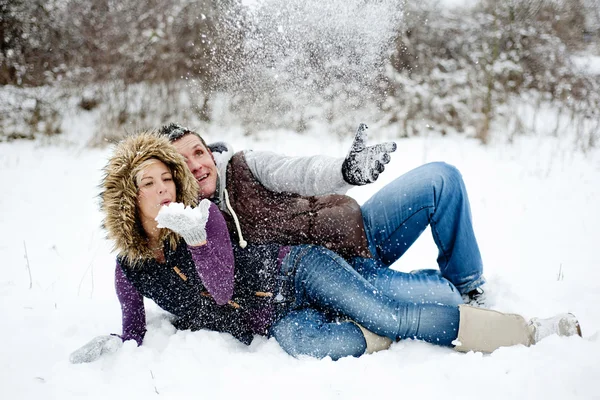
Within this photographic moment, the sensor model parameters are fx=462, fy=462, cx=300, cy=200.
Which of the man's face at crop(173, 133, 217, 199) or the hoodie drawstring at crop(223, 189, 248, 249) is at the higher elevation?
the man's face at crop(173, 133, 217, 199)

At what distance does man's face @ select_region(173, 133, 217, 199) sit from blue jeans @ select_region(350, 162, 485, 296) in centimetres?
79

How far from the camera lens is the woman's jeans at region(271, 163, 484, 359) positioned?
1920mm

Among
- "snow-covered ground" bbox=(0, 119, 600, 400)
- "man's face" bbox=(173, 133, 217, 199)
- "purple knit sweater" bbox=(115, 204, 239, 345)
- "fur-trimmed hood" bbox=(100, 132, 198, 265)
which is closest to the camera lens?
"snow-covered ground" bbox=(0, 119, 600, 400)

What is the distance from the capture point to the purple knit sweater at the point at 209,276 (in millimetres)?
1813

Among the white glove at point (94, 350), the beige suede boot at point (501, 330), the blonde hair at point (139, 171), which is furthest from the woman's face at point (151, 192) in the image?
the beige suede boot at point (501, 330)

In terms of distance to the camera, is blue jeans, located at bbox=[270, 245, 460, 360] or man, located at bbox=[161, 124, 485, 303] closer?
blue jeans, located at bbox=[270, 245, 460, 360]

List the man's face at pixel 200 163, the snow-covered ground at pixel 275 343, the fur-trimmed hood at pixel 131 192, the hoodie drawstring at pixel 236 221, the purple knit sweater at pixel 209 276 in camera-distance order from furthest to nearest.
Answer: the man's face at pixel 200 163 → the hoodie drawstring at pixel 236 221 → the fur-trimmed hood at pixel 131 192 → the purple knit sweater at pixel 209 276 → the snow-covered ground at pixel 275 343

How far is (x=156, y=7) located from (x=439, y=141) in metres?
4.63

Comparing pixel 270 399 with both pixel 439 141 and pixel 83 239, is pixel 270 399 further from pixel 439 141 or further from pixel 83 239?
pixel 439 141

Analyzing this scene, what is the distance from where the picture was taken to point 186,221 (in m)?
1.73

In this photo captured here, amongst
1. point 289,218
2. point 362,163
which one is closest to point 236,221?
point 289,218

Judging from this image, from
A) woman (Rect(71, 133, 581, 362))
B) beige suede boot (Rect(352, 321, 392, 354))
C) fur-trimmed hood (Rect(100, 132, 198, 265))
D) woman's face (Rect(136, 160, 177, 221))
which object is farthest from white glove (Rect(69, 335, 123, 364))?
beige suede boot (Rect(352, 321, 392, 354))

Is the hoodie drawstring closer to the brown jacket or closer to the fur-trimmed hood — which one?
the brown jacket

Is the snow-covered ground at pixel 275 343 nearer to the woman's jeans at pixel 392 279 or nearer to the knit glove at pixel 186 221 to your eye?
the woman's jeans at pixel 392 279
